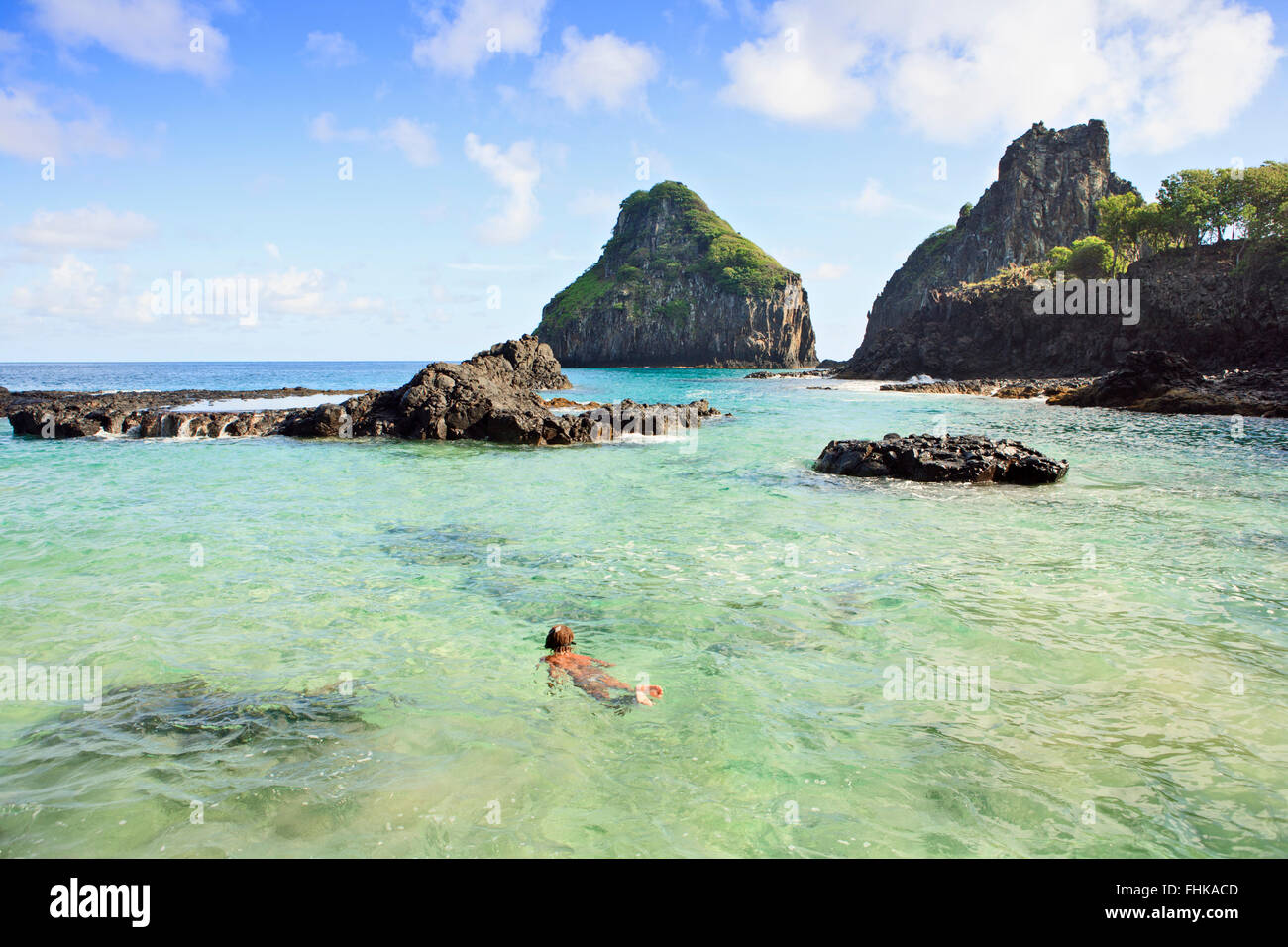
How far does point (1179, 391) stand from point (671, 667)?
150 feet

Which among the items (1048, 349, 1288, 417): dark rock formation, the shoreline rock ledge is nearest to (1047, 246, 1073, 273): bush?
(1048, 349, 1288, 417): dark rock formation

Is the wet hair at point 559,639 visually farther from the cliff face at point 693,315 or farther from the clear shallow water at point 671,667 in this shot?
the cliff face at point 693,315

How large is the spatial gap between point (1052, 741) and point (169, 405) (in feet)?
176

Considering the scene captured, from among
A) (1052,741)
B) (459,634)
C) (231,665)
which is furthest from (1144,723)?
(231,665)

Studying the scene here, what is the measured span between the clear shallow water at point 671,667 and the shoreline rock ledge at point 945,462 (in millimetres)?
1940

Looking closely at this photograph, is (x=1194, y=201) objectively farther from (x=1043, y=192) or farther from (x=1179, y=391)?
(x=1043, y=192)

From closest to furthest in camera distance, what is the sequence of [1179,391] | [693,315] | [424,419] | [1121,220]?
[424,419] → [1179,391] → [1121,220] → [693,315]

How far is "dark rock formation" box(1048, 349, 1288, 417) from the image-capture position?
1464 inches

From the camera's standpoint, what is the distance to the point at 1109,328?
243 ft

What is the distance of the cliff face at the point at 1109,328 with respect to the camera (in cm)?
6188

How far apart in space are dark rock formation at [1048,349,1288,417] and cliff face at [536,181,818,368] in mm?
118066

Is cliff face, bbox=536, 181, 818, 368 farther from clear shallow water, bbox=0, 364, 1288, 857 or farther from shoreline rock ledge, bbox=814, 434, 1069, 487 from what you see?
clear shallow water, bbox=0, 364, 1288, 857

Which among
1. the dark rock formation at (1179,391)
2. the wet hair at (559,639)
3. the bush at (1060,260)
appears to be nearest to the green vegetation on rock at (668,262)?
the bush at (1060,260)

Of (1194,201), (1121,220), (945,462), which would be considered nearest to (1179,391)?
(945,462)
